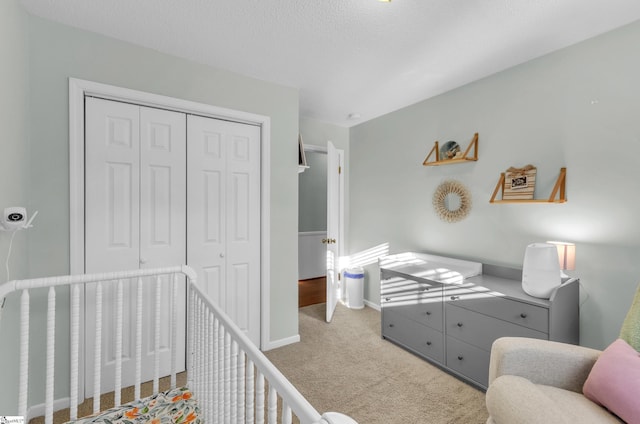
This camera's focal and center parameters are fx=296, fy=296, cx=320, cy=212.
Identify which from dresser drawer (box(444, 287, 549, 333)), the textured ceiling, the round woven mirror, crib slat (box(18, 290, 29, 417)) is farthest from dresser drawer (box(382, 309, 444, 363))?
crib slat (box(18, 290, 29, 417))

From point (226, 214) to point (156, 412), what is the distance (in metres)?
1.44

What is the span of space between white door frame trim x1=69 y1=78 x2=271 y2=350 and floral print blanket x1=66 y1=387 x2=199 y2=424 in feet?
3.34

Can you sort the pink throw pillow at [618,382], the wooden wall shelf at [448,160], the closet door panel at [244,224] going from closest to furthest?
the pink throw pillow at [618,382]
the closet door panel at [244,224]
the wooden wall shelf at [448,160]

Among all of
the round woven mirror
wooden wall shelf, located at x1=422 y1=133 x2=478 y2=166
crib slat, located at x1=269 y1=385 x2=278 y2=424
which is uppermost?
wooden wall shelf, located at x1=422 y1=133 x2=478 y2=166

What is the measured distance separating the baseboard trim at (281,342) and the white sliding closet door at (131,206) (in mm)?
714

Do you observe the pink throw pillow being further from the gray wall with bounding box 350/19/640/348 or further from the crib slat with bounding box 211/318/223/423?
the crib slat with bounding box 211/318/223/423

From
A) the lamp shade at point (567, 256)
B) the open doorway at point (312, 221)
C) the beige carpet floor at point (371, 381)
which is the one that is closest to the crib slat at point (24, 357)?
the beige carpet floor at point (371, 381)

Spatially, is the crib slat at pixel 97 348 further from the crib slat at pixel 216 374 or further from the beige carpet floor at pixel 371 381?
the beige carpet floor at pixel 371 381

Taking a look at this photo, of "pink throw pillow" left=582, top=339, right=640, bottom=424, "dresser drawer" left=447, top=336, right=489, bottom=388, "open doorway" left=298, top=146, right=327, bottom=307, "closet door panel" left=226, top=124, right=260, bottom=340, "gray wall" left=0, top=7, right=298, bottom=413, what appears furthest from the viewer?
"open doorway" left=298, top=146, right=327, bottom=307

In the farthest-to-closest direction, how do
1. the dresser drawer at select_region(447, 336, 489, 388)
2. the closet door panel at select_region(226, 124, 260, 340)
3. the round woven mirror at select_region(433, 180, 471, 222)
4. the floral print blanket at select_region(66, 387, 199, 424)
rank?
1. the round woven mirror at select_region(433, 180, 471, 222)
2. the closet door panel at select_region(226, 124, 260, 340)
3. the dresser drawer at select_region(447, 336, 489, 388)
4. the floral print blanket at select_region(66, 387, 199, 424)

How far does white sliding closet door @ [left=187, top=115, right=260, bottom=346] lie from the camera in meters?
2.31

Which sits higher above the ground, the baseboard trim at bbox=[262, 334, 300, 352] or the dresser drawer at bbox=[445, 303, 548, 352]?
the dresser drawer at bbox=[445, 303, 548, 352]

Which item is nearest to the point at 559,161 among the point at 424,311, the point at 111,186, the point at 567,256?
the point at 567,256

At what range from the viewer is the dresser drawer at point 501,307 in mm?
1800
